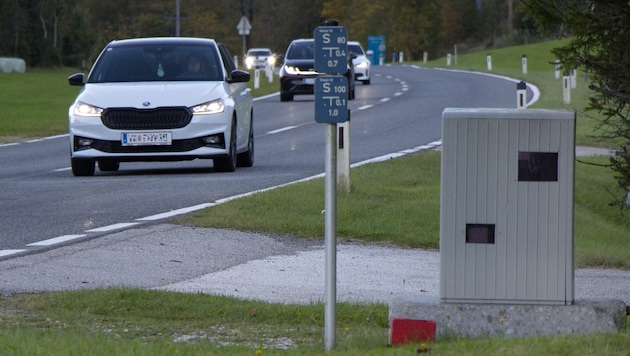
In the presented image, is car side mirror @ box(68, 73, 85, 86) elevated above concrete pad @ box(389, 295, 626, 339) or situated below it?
above

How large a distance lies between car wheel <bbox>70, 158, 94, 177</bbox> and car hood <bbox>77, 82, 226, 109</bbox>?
2.69ft

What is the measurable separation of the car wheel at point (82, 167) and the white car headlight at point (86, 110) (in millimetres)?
694

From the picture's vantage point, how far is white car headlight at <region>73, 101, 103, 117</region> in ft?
55.1

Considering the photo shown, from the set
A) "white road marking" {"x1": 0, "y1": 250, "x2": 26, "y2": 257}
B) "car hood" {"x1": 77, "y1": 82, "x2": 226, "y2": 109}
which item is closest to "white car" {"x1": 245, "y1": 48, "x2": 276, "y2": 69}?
"car hood" {"x1": 77, "y1": 82, "x2": 226, "y2": 109}

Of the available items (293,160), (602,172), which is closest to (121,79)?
(293,160)

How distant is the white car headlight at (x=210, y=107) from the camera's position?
16844 mm

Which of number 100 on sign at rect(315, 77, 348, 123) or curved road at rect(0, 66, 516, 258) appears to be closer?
number 100 on sign at rect(315, 77, 348, 123)

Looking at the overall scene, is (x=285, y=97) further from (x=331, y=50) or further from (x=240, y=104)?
(x=331, y=50)

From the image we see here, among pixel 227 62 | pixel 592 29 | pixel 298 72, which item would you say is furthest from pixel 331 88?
pixel 298 72

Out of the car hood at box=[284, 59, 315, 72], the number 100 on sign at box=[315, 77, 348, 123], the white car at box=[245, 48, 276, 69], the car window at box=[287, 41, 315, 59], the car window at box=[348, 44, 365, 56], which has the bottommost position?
the white car at box=[245, 48, 276, 69]

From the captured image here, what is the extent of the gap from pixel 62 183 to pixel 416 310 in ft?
32.5

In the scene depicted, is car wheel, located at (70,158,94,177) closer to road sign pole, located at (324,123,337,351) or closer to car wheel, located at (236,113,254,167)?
car wheel, located at (236,113,254,167)

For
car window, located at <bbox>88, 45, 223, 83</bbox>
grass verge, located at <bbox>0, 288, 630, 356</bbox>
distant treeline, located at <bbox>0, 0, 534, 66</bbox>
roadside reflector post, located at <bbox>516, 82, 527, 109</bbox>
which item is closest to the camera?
grass verge, located at <bbox>0, 288, 630, 356</bbox>

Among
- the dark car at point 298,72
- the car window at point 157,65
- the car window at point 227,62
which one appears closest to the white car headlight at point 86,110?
the car window at point 157,65
